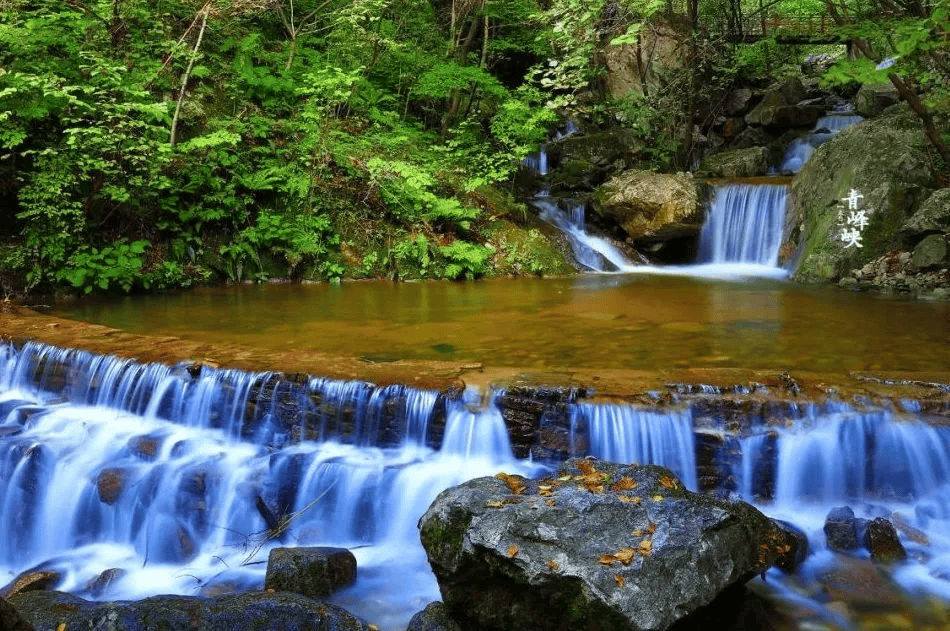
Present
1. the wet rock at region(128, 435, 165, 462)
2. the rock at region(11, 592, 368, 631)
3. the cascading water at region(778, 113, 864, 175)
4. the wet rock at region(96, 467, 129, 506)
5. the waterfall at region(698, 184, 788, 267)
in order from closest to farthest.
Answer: the rock at region(11, 592, 368, 631) → the wet rock at region(96, 467, 129, 506) → the wet rock at region(128, 435, 165, 462) → the waterfall at region(698, 184, 788, 267) → the cascading water at region(778, 113, 864, 175)

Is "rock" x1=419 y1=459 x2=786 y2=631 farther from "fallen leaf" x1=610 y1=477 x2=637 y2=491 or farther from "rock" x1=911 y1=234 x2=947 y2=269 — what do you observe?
"rock" x1=911 y1=234 x2=947 y2=269

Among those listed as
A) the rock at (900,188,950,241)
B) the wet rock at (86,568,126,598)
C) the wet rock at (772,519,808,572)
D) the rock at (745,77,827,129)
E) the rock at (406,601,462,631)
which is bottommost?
the wet rock at (86,568,126,598)

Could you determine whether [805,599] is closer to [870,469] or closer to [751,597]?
[751,597]

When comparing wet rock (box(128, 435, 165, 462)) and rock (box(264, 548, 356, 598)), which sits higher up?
wet rock (box(128, 435, 165, 462))

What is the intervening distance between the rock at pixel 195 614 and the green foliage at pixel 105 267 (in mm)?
7897

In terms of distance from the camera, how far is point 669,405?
5.44 meters

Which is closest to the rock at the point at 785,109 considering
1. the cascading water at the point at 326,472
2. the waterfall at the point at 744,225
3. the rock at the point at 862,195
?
the waterfall at the point at 744,225

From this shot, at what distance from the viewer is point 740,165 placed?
16.8m

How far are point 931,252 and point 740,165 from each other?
734 centimetres

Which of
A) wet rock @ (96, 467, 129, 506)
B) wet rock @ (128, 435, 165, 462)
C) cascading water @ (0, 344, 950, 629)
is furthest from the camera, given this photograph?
wet rock @ (128, 435, 165, 462)

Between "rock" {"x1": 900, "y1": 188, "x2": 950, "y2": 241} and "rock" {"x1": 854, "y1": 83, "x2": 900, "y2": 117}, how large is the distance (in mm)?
8516

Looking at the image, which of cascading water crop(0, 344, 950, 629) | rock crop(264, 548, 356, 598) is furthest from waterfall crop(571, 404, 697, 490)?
rock crop(264, 548, 356, 598)

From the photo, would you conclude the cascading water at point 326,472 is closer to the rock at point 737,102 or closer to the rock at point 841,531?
the rock at point 841,531

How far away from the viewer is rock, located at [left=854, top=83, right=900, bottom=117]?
1756 centimetres
